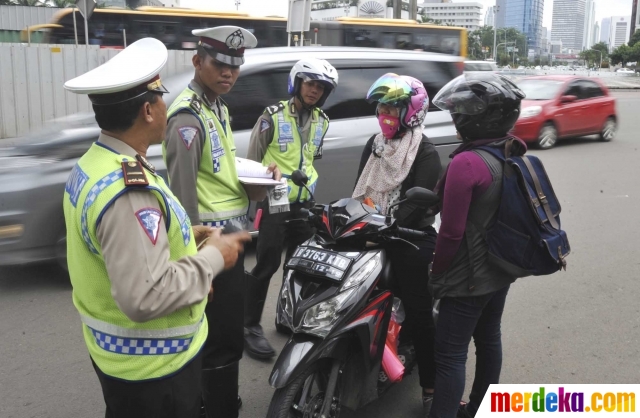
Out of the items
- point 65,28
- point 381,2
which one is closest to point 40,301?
point 65,28

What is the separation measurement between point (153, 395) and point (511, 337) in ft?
10.0

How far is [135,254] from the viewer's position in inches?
63.4

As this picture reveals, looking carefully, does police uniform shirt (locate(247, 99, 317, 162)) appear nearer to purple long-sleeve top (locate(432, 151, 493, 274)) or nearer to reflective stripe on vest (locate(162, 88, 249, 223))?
reflective stripe on vest (locate(162, 88, 249, 223))

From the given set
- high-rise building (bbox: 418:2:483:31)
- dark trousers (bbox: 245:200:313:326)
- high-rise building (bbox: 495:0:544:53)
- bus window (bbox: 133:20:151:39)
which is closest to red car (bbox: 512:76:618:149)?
dark trousers (bbox: 245:200:313:326)

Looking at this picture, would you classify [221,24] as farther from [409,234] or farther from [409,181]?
[409,234]

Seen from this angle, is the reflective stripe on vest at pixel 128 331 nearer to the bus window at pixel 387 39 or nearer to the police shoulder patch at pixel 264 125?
the police shoulder patch at pixel 264 125

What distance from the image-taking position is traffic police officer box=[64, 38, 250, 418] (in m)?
1.63

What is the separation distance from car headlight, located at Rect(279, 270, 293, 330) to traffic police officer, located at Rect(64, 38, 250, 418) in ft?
2.79

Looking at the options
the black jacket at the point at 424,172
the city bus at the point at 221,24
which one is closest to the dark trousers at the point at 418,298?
the black jacket at the point at 424,172

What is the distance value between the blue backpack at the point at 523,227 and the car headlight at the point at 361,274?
0.55 meters

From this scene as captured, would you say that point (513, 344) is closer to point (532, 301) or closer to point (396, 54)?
point (532, 301)

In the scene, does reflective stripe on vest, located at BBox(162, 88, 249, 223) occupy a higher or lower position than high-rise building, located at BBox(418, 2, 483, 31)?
lower

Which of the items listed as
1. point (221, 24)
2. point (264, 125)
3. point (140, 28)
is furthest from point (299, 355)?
point (221, 24)

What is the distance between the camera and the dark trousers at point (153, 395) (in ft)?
6.13
